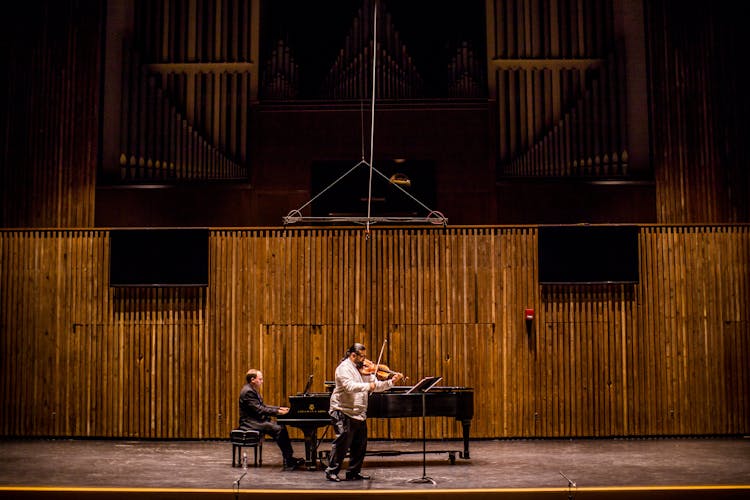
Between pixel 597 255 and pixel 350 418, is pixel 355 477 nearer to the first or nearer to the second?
pixel 350 418

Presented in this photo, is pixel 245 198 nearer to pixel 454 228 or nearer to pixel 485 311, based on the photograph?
pixel 454 228

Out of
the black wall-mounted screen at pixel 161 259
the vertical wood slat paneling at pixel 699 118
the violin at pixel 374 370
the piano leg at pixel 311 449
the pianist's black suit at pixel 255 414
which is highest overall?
the vertical wood slat paneling at pixel 699 118

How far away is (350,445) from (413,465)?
1119mm

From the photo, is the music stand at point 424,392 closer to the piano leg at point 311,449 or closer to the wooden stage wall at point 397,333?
the piano leg at point 311,449

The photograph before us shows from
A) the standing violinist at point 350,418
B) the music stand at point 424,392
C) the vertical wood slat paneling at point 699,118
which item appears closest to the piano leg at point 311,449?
the standing violinist at point 350,418

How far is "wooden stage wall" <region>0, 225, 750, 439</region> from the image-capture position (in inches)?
405

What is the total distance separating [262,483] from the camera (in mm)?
7141

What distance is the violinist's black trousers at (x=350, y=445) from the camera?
7.37 meters

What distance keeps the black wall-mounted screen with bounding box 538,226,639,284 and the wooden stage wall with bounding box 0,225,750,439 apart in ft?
0.57

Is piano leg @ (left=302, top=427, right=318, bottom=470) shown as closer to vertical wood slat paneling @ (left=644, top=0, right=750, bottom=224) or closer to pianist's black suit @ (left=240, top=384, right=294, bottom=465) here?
pianist's black suit @ (left=240, top=384, right=294, bottom=465)

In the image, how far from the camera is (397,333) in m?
10.4

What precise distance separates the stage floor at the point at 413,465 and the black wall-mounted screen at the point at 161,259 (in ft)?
6.94

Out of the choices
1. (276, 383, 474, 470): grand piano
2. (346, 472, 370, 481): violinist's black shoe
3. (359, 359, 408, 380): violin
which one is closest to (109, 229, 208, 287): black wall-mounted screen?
(276, 383, 474, 470): grand piano

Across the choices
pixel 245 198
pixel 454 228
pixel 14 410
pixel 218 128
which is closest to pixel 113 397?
pixel 14 410
